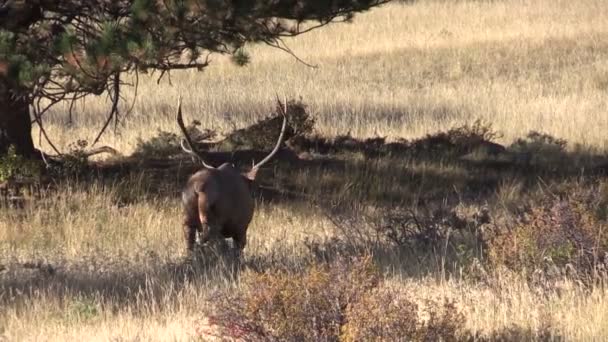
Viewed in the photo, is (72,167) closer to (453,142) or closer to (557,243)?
(453,142)

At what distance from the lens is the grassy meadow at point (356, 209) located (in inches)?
272

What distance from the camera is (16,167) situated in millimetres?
10938

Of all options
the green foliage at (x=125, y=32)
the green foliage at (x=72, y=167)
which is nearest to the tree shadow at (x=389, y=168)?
the green foliage at (x=72, y=167)

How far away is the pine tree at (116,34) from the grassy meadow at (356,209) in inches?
49.5

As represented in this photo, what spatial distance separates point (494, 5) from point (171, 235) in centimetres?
2299

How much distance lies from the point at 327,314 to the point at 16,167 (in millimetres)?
5856

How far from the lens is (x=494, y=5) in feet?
103

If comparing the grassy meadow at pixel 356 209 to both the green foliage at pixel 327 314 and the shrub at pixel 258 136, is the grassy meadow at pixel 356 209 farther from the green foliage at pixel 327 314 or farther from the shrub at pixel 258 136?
the shrub at pixel 258 136

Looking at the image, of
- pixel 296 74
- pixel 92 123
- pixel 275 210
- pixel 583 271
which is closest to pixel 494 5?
pixel 296 74

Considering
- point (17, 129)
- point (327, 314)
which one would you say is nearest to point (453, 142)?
point (17, 129)

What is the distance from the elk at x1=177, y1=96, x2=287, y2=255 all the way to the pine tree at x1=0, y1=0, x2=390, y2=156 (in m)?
1.14

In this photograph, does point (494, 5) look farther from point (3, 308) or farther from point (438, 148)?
point (3, 308)

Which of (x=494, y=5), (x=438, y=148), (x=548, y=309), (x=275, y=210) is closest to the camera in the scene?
(x=548, y=309)

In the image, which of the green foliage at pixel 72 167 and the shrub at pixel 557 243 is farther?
the green foliage at pixel 72 167
